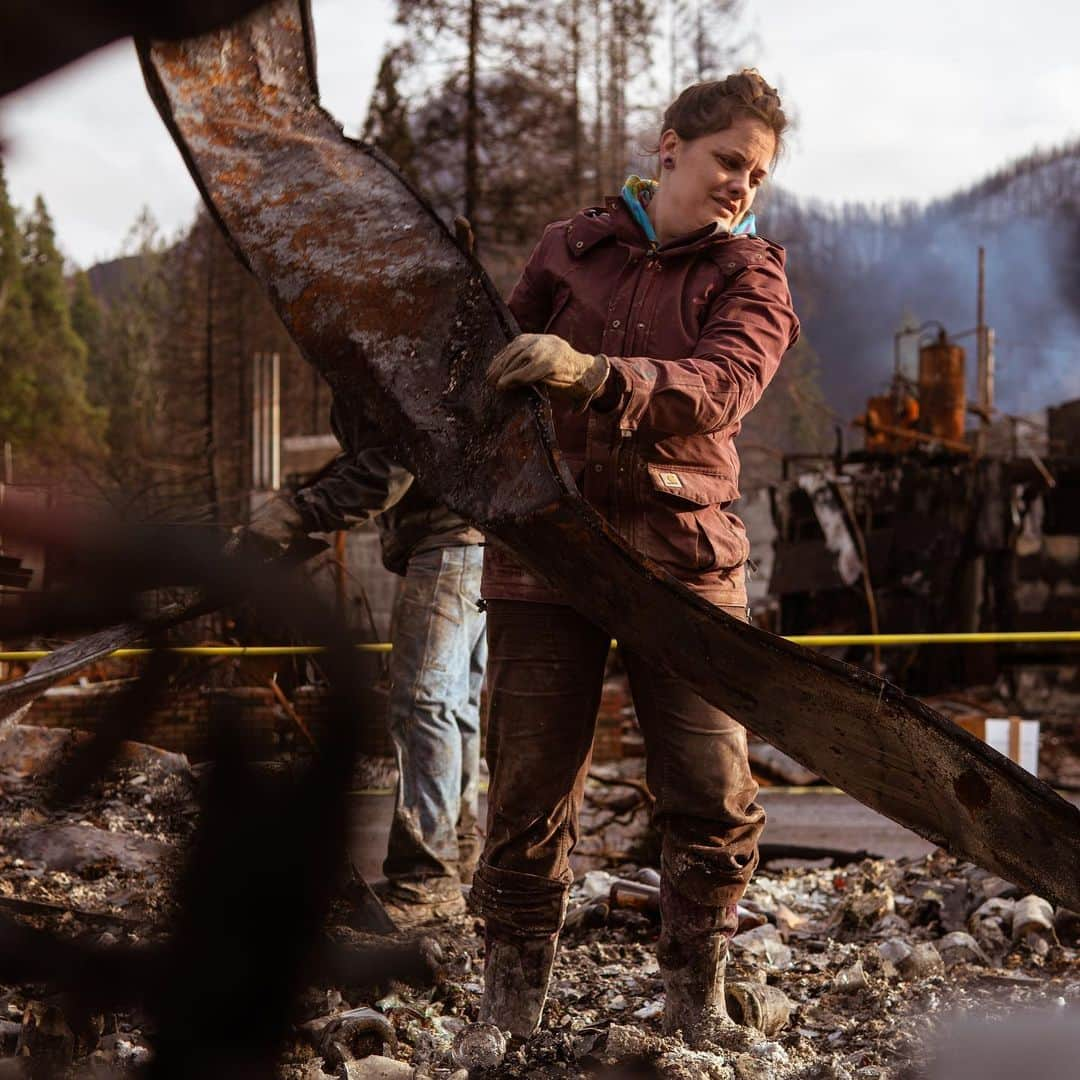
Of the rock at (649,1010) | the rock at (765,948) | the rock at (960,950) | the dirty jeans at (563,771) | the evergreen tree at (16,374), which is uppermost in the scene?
the evergreen tree at (16,374)

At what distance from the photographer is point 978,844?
1748 millimetres

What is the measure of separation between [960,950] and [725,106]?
267 cm

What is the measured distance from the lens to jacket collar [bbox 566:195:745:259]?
8.84 feet

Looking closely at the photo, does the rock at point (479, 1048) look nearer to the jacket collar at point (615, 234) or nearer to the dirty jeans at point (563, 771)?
the dirty jeans at point (563, 771)

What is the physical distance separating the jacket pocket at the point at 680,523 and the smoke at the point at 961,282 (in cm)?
7335

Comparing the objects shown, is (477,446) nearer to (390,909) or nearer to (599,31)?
(390,909)

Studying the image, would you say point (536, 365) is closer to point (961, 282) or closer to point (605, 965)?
point (605, 965)

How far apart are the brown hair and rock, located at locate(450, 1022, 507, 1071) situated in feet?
5.92

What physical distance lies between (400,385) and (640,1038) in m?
1.41

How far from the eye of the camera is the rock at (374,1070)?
2564 mm

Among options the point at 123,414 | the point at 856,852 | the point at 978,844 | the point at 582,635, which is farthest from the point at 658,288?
the point at 123,414

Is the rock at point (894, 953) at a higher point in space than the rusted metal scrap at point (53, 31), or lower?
lower

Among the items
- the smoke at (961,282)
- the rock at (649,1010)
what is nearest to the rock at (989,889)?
the rock at (649,1010)

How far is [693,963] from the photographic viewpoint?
9.04ft
